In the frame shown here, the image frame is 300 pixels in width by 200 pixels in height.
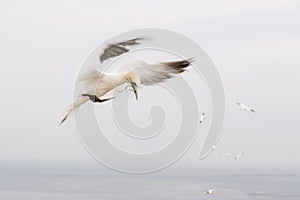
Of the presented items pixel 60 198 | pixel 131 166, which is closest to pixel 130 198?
pixel 60 198

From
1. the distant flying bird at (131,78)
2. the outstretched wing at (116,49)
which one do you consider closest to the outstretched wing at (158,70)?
the distant flying bird at (131,78)

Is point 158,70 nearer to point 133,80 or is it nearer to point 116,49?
point 133,80

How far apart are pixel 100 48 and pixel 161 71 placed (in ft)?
3.19

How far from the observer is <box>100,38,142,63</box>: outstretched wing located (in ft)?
20.4

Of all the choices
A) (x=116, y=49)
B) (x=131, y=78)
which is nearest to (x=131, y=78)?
(x=131, y=78)

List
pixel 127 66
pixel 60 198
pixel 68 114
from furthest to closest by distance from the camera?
pixel 60 198, pixel 127 66, pixel 68 114

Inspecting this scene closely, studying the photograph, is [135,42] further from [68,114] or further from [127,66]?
[68,114]

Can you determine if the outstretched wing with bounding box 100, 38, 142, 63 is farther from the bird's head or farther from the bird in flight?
the bird's head

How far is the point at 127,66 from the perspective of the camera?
6.15 meters

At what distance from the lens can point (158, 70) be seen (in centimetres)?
582

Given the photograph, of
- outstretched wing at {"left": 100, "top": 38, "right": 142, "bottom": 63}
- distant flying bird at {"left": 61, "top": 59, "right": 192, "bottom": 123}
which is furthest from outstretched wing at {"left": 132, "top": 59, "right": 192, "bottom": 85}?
outstretched wing at {"left": 100, "top": 38, "right": 142, "bottom": 63}

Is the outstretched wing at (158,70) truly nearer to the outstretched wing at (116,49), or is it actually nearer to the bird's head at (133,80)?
the bird's head at (133,80)

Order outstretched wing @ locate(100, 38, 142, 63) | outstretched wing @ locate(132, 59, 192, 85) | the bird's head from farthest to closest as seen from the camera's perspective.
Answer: outstretched wing @ locate(100, 38, 142, 63) < the bird's head < outstretched wing @ locate(132, 59, 192, 85)

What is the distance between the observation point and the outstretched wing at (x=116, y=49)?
245 inches
